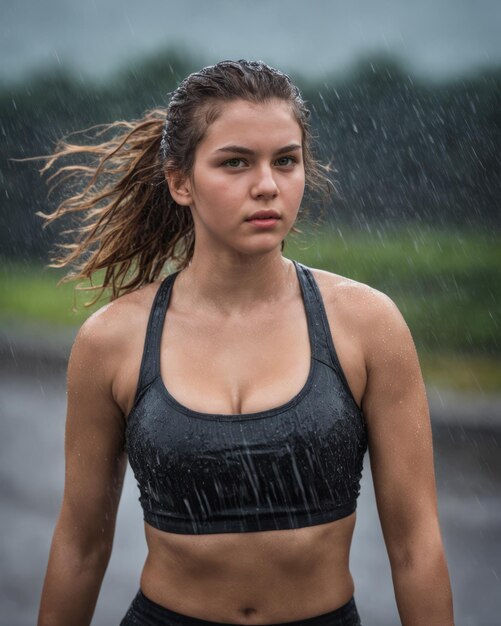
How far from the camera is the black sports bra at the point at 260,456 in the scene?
211 centimetres

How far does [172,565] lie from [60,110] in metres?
14.4

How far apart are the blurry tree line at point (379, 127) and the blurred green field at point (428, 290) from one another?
0.56 meters

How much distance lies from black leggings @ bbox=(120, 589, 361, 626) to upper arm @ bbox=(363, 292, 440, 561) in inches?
6.4

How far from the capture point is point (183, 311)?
2350 millimetres

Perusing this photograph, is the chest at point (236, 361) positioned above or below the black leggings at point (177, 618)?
above

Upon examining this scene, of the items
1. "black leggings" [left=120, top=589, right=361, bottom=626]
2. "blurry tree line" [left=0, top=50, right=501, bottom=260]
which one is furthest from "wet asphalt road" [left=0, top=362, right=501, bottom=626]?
"blurry tree line" [left=0, top=50, right=501, bottom=260]

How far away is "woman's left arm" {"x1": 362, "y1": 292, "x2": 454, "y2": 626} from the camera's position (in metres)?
2.16

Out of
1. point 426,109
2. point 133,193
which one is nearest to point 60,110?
point 426,109

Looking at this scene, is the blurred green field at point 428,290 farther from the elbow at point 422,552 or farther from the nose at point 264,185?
the nose at point 264,185

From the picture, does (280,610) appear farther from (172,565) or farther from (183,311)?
(183,311)

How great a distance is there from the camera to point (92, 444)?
7.72ft

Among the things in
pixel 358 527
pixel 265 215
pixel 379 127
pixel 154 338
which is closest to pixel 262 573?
pixel 154 338

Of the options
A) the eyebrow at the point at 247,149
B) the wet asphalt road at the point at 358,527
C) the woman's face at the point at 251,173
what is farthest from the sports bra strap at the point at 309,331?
the wet asphalt road at the point at 358,527

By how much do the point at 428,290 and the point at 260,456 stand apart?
990cm
